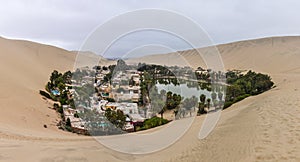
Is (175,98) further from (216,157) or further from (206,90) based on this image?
(216,157)

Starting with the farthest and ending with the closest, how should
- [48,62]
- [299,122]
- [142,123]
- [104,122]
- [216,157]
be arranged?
[48,62] → [142,123] → [104,122] → [299,122] → [216,157]

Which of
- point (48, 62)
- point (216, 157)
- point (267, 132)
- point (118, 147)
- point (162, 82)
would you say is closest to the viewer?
point (216, 157)

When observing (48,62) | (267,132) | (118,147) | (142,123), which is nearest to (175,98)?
(142,123)

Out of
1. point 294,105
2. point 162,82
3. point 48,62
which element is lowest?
point 294,105

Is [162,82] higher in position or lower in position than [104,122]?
higher

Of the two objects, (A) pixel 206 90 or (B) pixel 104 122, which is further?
(A) pixel 206 90

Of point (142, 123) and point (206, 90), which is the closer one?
point (142, 123)

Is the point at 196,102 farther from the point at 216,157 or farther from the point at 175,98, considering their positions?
the point at 216,157

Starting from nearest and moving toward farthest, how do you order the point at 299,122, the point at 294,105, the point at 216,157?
the point at 216,157 → the point at 299,122 → the point at 294,105

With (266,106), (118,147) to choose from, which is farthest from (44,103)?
(266,106)
